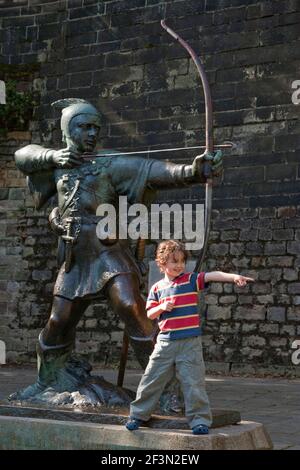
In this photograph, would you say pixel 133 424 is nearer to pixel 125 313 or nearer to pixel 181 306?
pixel 181 306

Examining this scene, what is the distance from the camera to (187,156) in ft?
35.8

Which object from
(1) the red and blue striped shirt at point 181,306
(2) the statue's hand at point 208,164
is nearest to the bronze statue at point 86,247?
(2) the statue's hand at point 208,164

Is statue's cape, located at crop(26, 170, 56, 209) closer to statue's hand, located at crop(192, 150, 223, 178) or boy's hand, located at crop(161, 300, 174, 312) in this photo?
statue's hand, located at crop(192, 150, 223, 178)

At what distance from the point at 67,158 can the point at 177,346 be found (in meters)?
1.58

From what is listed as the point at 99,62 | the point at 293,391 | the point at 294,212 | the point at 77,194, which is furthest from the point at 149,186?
the point at 99,62

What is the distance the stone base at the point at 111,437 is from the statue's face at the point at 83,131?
1.72 meters

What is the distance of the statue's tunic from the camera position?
489 centimetres

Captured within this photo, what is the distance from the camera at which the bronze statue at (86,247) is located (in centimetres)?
480

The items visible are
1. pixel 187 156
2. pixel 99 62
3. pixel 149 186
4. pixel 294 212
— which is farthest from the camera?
pixel 99 62

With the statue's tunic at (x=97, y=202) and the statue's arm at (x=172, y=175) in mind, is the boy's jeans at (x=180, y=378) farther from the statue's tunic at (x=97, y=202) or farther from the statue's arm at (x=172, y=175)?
the statue's arm at (x=172, y=175)

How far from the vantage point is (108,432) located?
4.19m

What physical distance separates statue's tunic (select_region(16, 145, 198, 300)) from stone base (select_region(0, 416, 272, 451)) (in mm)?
864
